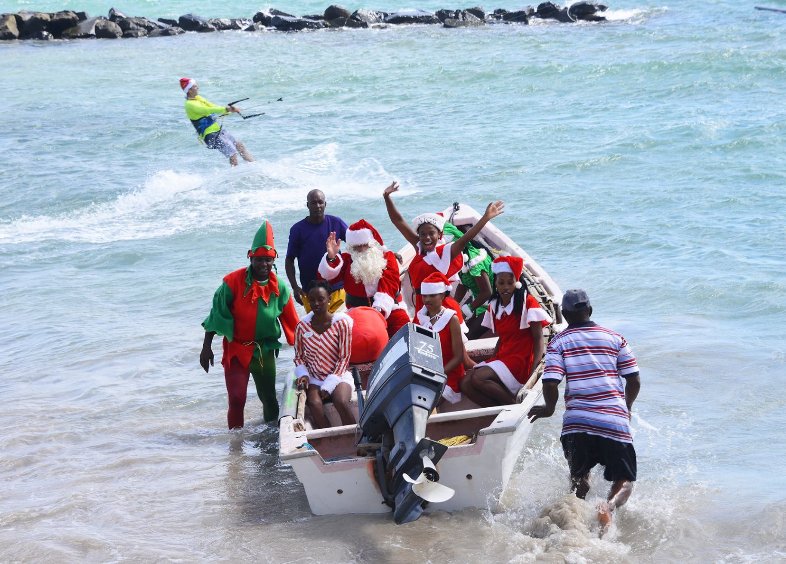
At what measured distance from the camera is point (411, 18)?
35281 millimetres

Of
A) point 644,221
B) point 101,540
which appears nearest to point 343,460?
point 101,540

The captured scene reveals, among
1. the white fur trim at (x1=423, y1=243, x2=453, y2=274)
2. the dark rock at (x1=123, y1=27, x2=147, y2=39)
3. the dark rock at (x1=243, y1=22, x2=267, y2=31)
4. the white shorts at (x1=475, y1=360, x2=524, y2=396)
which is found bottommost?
the white shorts at (x1=475, y1=360, x2=524, y2=396)

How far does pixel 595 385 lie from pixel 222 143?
12.6 metres

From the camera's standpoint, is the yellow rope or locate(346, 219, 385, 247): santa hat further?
locate(346, 219, 385, 247): santa hat

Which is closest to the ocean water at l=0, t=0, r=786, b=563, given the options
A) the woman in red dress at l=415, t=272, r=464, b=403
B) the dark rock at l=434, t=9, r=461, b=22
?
the woman in red dress at l=415, t=272, r=464, b=403

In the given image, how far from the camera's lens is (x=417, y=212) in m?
15.2

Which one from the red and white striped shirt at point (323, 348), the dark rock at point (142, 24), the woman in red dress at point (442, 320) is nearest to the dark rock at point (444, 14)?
the dark rock at point (142, 24)

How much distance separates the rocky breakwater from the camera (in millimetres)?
34531

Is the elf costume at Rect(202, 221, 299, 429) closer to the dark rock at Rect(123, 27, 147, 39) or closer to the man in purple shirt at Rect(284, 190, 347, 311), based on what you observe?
the man in purple shirt at Rect(284, 190, 347, 311)

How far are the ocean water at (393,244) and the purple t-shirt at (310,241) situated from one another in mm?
1240

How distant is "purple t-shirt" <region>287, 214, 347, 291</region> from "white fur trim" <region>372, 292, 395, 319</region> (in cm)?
97

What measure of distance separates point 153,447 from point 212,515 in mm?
1448

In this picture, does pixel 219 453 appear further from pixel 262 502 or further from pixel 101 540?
pixel 101 540

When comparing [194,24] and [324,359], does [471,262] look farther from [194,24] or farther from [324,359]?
[194,24]
